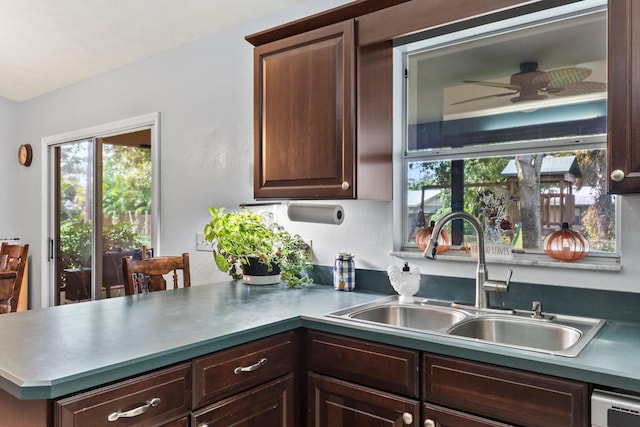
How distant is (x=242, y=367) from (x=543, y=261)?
1.22m

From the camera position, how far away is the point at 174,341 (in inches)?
55.0

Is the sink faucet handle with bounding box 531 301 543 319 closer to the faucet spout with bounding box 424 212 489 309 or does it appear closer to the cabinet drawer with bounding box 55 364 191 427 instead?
the faucet spout with bounding box 424 212 489 309

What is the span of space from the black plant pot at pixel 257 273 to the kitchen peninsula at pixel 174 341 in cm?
33

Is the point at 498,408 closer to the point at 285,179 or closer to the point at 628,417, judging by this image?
the point at 628,417

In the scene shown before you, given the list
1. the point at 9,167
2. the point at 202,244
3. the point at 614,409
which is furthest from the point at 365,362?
the point at 9,167

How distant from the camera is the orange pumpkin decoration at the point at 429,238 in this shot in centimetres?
216

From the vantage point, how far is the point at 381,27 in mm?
1937

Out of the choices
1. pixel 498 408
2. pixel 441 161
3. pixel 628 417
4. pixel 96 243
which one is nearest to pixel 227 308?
pixel 498 408

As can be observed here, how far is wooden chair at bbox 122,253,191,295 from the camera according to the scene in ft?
7.69

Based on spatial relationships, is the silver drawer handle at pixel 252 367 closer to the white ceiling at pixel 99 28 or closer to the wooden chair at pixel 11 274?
the wooden chair at pixel 11 274

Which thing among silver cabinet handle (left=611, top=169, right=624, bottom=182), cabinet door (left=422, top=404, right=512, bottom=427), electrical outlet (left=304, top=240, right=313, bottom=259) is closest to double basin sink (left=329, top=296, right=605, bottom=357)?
cabinet door (left=422, top=404, right=512, bottom=427)

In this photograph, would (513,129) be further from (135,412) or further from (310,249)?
(135,412)

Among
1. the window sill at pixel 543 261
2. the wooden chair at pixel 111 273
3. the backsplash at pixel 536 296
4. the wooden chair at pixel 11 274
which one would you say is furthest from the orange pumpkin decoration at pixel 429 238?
the wooden chair at pixel 111 273

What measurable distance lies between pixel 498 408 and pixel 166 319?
113 centimetres
